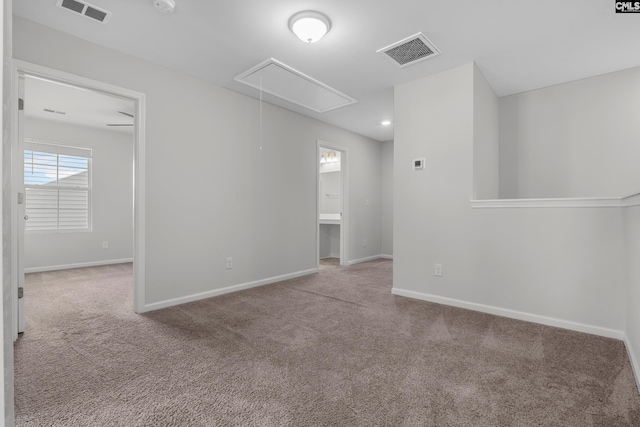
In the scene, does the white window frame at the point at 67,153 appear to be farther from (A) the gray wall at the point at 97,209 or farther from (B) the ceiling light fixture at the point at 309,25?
(B) the ceiling light fixture at the point at 309,25

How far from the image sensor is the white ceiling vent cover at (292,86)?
306 cm

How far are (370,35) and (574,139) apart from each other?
2557 millimetres

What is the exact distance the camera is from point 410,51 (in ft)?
8.95

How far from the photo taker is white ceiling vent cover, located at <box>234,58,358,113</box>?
3064mm

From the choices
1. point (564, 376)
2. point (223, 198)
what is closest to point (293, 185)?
point (223, 198)

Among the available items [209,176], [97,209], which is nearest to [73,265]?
[97,209]

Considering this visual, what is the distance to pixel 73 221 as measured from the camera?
5316 millimetres

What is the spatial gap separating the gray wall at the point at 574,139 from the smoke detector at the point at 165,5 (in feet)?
12.0

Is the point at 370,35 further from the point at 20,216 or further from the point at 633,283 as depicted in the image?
the point at 20,216

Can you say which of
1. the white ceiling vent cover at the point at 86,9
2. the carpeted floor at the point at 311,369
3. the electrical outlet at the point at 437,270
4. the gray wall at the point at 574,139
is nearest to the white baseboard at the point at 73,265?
the carpeted floor at the point at 311,369

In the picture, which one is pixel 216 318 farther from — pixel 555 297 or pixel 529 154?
pixel 529 154

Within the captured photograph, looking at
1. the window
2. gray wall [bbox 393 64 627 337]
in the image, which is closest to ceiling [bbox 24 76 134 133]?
the window

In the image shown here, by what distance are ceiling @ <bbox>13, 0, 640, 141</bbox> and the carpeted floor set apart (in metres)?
2.38

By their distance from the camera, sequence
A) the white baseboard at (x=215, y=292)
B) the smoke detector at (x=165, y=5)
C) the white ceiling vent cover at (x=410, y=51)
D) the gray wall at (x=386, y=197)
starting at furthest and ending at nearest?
1. the gray wall at (x=386, y=197)
2. the white baseboard at (x=215, y=292)
3. the white ceiling vent cover at (x=410, y=51)
4. the smoke detector at (x=165, y=5)
